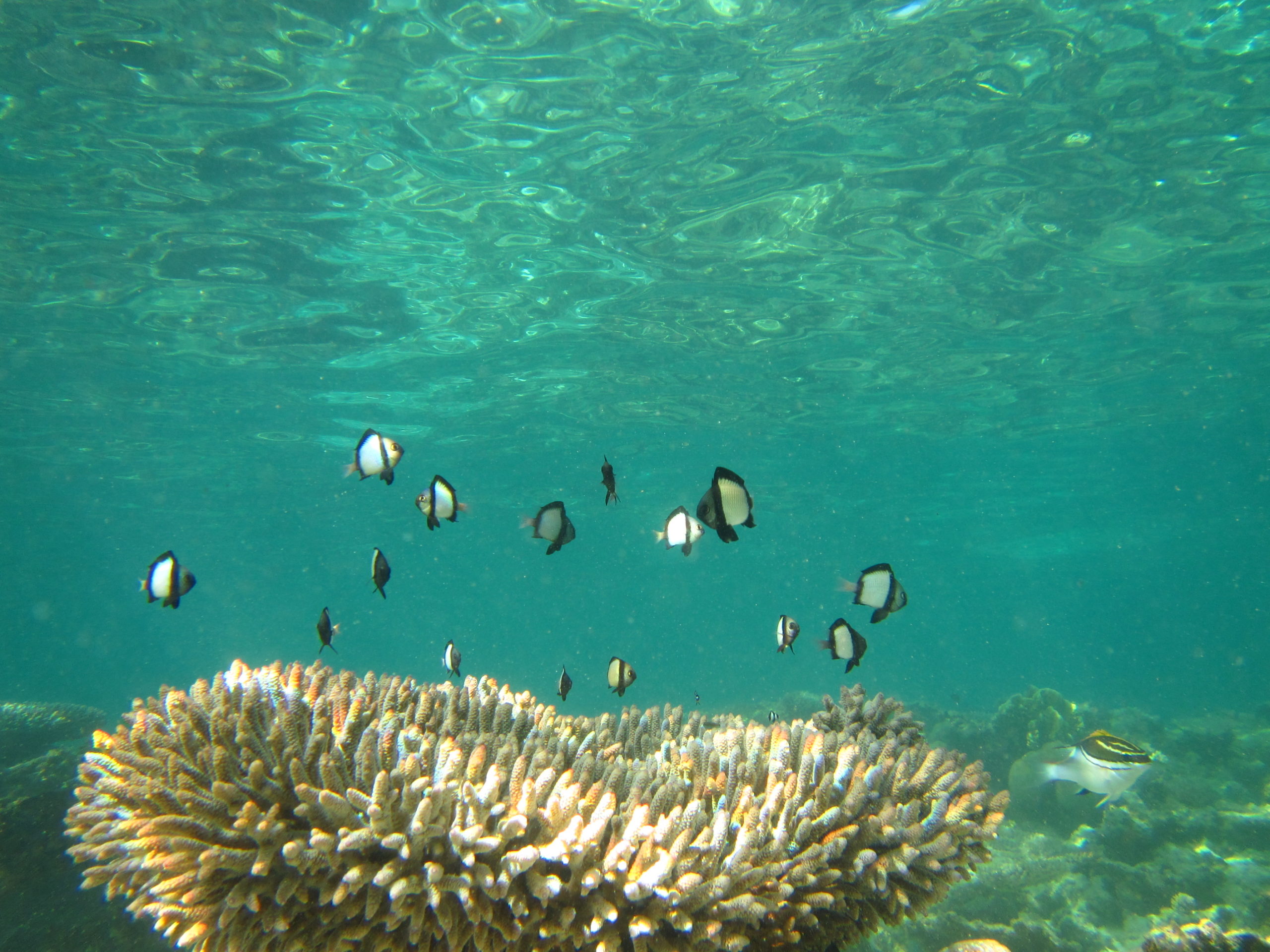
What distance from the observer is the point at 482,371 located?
78.8 ft

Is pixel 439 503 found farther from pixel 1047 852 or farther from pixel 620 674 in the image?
pixel 1047 852

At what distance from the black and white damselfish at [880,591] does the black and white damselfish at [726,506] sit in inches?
53.9

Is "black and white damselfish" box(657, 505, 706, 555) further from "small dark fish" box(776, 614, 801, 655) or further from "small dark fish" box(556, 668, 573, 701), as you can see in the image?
"small dark fish" box(556, 668, 573, 701)

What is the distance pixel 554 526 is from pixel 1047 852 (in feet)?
42.2

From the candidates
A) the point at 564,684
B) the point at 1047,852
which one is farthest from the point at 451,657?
the point at 1047,852

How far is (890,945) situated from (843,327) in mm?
16614

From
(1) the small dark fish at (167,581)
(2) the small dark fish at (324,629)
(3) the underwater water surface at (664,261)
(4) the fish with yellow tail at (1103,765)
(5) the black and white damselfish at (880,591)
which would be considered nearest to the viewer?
(5) the black and white damselfish at (880,591)

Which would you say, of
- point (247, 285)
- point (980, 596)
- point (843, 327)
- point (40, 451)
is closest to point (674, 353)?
point (843, 327)

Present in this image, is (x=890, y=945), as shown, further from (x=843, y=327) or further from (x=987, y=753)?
(x=843, y=327)

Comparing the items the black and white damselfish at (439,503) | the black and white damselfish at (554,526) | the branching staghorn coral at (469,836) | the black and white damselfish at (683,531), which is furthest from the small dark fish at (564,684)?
the branching staghorn coral at (469,836)

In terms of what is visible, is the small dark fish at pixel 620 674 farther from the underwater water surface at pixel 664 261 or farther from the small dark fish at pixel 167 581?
the underwater water surface at pixel 664 261

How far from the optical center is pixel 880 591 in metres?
4.70

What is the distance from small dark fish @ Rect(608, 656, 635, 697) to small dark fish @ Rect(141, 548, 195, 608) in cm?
354

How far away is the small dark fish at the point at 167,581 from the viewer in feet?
A: 17.7
